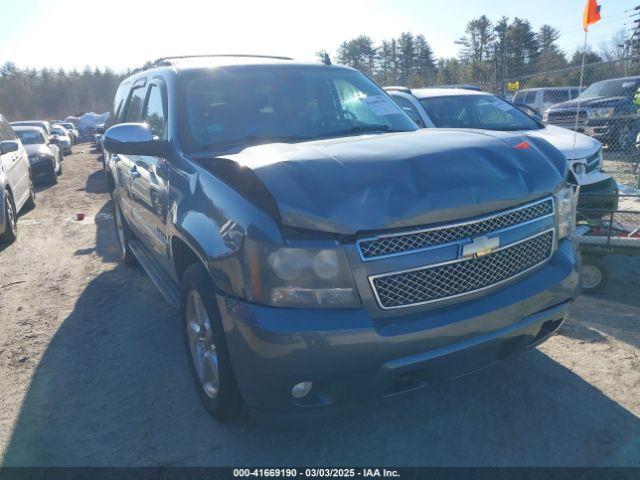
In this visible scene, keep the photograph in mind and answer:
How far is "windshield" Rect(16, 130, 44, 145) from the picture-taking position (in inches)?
583

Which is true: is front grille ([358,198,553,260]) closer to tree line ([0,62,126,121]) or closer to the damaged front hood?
the damaged front hood

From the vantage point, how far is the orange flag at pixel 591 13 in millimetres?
5590

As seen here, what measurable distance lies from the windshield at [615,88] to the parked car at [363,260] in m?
13.1

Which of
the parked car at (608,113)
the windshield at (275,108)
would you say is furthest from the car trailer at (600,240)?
the parked car at (608,113)

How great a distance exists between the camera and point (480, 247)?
2.40m

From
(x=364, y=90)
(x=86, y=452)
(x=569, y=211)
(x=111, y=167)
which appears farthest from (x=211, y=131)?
(x=111, y=167)

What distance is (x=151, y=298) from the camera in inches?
198

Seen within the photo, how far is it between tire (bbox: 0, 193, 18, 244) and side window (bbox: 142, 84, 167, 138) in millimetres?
4326

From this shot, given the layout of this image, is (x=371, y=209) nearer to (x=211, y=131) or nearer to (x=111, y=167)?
(x=211, y=131)

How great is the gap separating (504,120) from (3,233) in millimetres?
7220

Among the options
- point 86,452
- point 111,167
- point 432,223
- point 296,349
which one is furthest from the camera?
point 111,167

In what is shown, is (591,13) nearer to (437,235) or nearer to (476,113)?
(476,113)

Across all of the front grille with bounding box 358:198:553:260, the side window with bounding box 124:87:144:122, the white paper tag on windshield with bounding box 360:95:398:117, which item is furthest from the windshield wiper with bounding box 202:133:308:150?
the side window with bounding box 124:87:144:122

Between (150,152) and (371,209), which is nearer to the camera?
(371,209)
